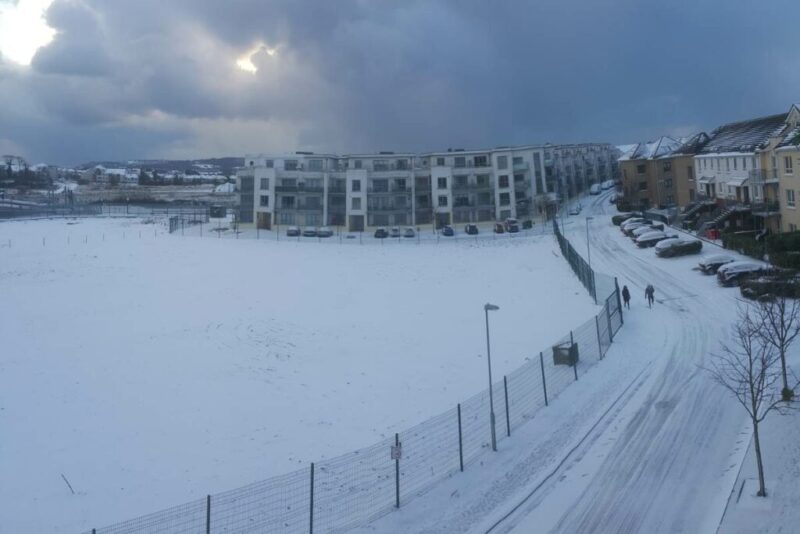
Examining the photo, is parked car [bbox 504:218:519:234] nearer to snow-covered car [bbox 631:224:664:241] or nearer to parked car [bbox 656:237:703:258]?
snow-covered car [bbox 631:224:664:241]

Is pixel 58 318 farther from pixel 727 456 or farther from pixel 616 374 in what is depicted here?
pixel 727 456

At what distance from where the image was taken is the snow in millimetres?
12195

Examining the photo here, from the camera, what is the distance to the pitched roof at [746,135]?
5209 centimetres

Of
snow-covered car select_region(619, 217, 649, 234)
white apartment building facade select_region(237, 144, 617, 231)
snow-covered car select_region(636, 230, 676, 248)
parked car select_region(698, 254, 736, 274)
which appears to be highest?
white apartment building facade select_region(237, 144, 617, 231)

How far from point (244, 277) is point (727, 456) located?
3403cm

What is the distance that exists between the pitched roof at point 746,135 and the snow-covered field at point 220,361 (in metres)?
19.6

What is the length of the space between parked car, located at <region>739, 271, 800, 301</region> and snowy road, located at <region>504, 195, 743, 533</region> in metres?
3.51

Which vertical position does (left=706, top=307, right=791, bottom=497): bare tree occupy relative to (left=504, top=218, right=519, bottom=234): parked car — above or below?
below

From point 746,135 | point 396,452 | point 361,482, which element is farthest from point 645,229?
point 396,452

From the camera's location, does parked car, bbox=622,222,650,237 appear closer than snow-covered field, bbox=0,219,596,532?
No

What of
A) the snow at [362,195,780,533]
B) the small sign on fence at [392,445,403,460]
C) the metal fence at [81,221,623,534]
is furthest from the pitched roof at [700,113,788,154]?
the small sign on fence at [392,445,403,460]

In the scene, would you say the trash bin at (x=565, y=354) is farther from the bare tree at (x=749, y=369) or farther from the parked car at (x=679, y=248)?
the parked car at (x=679, y=248)

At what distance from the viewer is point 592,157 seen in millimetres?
123312

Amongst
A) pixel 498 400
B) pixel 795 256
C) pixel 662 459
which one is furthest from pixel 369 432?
pixel 795 256
